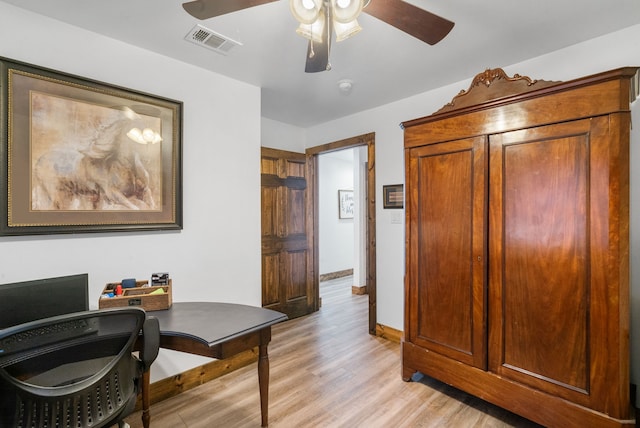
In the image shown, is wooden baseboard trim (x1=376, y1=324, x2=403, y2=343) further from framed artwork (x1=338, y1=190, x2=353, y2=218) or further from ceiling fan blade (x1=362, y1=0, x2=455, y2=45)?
framed artwork (x1=338, y1=190, x2=353, y2=218)

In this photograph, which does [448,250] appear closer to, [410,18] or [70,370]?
[410,18]

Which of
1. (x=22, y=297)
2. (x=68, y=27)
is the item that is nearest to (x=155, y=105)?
(x=68, y=27)

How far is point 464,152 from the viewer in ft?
6.94

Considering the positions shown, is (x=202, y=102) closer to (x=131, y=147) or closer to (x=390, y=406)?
(x=131, y=147)

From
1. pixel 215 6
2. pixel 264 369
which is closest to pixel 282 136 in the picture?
pixel 215 6

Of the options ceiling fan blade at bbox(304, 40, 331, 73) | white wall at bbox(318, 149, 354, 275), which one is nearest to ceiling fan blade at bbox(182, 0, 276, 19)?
ceiling fan blade at bbox(304, 40, 331, 73)

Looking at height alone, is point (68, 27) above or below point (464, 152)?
above

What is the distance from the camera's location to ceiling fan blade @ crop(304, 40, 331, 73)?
1527 millimetres

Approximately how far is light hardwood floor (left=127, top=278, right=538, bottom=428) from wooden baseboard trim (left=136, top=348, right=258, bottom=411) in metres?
0.05

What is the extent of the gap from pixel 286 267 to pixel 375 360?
158 cm

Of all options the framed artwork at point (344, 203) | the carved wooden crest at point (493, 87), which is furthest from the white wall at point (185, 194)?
the framed artwork at point (344, 203)

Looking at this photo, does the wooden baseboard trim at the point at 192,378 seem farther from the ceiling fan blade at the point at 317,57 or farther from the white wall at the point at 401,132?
the ceiling fan blade at the point at 317,57

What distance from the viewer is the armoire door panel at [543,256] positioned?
1.66 m

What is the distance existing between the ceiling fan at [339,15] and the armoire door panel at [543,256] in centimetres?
93
